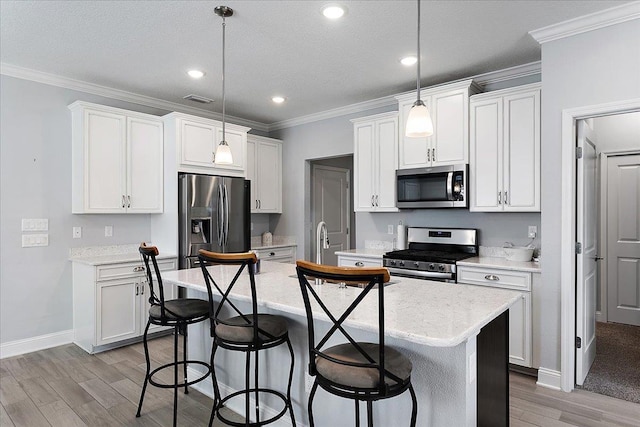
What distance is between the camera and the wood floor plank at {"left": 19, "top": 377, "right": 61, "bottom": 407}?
2.82 m

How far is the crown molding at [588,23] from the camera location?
2617mm

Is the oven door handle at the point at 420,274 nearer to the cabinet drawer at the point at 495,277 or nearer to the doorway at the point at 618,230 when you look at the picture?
the cabinet drawer at the point at 495,277

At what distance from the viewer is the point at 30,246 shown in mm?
3793

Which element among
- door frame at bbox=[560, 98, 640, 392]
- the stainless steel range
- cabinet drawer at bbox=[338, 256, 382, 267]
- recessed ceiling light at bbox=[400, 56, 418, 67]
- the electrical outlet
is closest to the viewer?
the electrical outlet

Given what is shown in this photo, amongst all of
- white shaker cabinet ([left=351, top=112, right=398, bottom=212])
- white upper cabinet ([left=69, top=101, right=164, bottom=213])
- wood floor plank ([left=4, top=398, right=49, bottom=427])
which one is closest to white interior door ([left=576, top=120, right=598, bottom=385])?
white shaker cabinet ([left=351, top=112, right=398, bottom=212])

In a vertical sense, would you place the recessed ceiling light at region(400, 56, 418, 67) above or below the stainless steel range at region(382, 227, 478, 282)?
above

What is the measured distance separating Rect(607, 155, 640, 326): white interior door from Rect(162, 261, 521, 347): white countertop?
3.59 m

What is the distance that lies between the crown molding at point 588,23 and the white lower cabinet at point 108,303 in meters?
4.02

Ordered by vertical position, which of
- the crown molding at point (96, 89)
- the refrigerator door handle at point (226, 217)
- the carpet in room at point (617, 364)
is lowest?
the carpet in room at point (617, 364)

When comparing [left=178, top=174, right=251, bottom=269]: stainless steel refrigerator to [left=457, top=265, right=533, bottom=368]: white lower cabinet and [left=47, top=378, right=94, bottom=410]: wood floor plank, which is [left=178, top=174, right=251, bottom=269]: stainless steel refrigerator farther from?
[left=457, top=265, right=533, bottom=368]: white lower cabinet

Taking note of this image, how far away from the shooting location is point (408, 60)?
3.52 metres

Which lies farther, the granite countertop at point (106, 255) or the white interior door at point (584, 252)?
the granite countertop at point (106, 255)

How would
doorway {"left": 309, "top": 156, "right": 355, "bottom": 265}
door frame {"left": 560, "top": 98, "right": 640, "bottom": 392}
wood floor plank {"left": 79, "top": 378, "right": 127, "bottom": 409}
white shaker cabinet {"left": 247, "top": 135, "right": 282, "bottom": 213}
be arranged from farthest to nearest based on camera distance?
doorway {"left": 309, "top": 156, "right": 355, "bottom": 265} → white shaker cabinet {"left": 247, "top": 135, "right": 282, "bottom": 213} → door frame {"left": 560, "top": 98, "right": 640, "bottom": 392} → wood floor plank {"left": 79, "top": 378, "right": 127, "bottom": 409}

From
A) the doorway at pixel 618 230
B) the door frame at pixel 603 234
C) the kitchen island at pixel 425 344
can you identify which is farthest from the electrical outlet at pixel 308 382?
the door frame at pixel 603 234
